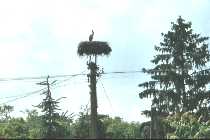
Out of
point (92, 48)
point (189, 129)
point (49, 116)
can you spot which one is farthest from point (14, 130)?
point (92, 48)

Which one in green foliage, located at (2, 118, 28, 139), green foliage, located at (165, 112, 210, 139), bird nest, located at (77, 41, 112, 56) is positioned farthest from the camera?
green foliage, located at (2, 118, 28, 139)

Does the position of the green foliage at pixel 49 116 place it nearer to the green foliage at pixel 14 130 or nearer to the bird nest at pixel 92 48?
the green foliage at pixel 14 130

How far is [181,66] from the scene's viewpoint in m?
72.1

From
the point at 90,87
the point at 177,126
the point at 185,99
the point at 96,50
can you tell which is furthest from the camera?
the point at 185,99

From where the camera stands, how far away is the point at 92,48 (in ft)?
150

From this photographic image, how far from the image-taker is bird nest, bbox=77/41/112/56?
45562 mm

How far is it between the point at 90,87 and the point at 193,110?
3292 cm

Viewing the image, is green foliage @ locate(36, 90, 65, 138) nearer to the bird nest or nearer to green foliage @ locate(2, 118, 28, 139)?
green foliage @ locate(2, 118, 28, 139)

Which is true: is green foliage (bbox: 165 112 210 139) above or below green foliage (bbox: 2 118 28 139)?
below

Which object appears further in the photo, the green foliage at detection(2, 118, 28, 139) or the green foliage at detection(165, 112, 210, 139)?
the green foliage at detection(2, 118, 28, 139)

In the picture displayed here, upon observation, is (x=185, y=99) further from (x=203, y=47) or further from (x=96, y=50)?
(x=96, y=50)

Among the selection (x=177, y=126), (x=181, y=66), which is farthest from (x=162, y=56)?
(x=177, y=126)

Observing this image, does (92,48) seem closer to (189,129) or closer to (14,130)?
(189,129)

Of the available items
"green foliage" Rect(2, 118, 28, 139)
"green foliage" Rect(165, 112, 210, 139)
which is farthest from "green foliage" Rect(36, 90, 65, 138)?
"green foliage" Rect(165, 112, 210, 139)
